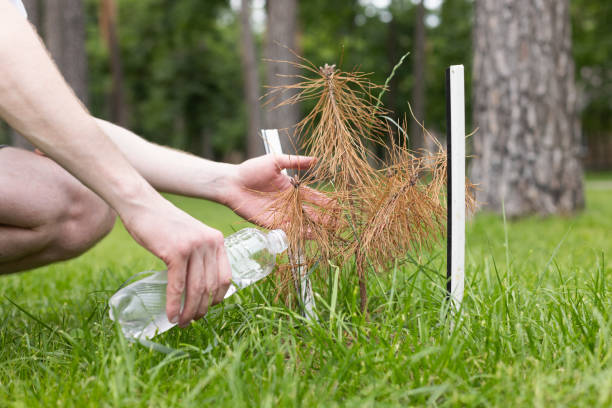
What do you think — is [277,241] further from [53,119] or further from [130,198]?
[53,119]

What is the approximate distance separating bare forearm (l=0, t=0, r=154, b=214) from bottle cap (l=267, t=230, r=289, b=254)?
43 centimetres

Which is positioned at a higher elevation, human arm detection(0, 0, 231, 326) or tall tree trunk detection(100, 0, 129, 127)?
tall tree trunk detection(100, 0, 129, 127)

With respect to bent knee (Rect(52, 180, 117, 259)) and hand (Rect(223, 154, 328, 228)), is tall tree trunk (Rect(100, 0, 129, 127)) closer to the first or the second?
bent knee (Rect(52, 180, 117, 259))

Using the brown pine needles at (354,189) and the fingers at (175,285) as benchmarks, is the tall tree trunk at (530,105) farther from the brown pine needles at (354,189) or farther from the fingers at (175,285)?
the fingers at (175,285)

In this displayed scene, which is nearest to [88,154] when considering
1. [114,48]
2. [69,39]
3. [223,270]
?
[223,270]

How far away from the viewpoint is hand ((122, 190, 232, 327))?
1.18m

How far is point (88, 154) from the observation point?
118 cm

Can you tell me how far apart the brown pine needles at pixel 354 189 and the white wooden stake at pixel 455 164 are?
196 mm

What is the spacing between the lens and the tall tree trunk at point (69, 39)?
858 centimetres

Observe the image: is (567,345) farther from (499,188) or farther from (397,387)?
(499,188)

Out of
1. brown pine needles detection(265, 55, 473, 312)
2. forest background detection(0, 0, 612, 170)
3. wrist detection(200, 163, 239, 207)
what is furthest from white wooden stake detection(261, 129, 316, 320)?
forest background detection(0, 0, 612, 170)

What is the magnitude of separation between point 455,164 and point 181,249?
2.30 feet

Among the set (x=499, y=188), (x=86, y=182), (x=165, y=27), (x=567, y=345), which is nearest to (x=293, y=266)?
(x=86, y=182)

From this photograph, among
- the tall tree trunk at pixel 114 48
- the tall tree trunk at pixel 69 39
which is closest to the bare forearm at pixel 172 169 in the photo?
the tall tree trunk at pixel 69 39
